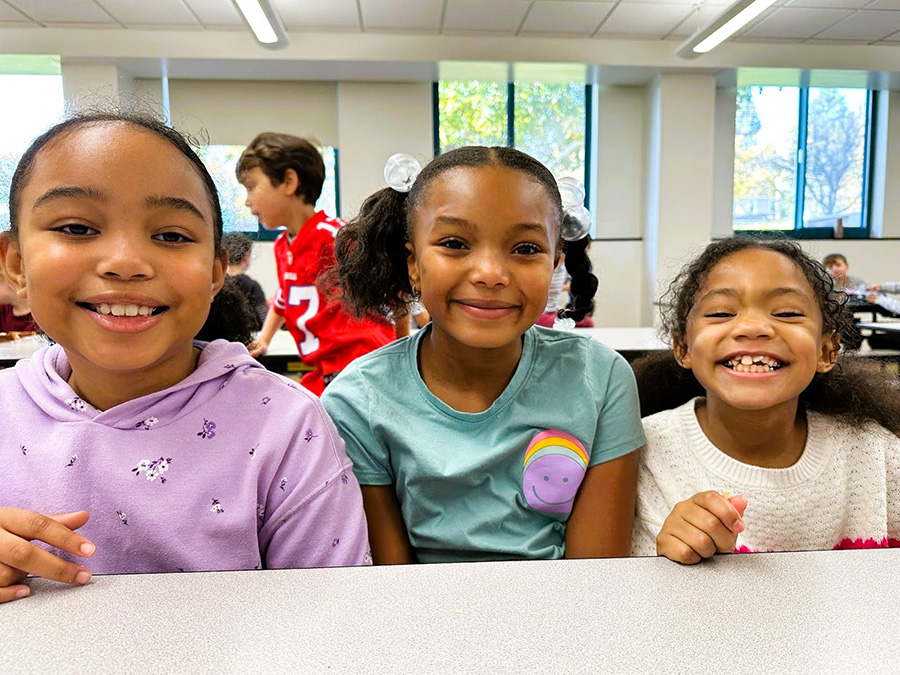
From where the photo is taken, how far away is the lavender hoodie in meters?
0.76

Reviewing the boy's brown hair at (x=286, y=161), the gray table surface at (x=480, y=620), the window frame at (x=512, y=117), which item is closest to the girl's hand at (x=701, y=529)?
the gray table surface at (x=480, y=620)

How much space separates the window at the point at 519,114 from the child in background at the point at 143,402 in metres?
6.24

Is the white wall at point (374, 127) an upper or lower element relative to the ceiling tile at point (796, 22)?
lower

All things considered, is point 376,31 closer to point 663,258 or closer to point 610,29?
point 610,29

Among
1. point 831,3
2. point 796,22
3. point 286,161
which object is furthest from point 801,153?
point 286,161

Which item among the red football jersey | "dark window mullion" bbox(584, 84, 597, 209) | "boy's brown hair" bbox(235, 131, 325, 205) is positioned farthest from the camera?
"dark window mullion" bbox(584, 84, 597, 209)

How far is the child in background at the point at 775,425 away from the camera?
3.23 ft

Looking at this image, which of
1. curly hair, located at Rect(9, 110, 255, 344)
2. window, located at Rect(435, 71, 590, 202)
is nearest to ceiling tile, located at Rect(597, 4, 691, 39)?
window, located at Rect(435, 71, 590, 202)

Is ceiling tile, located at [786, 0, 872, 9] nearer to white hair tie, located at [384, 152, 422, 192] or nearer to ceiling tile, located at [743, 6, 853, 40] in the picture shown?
ceiling tile, located at [743, 6, 853, 40]

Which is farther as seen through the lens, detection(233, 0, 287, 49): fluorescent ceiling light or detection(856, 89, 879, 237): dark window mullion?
detection(856, 89, 879, 237): dark window mullion

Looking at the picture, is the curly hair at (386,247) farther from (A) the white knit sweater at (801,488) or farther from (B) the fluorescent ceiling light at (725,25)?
(B) the fluorescent ceiling light at (725,25)

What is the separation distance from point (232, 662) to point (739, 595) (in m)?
0.38

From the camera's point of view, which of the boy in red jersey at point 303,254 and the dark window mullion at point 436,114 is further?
the dark window mullion at point 436,114

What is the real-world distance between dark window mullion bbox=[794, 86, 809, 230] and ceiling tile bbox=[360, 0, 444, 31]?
13.6 feet
